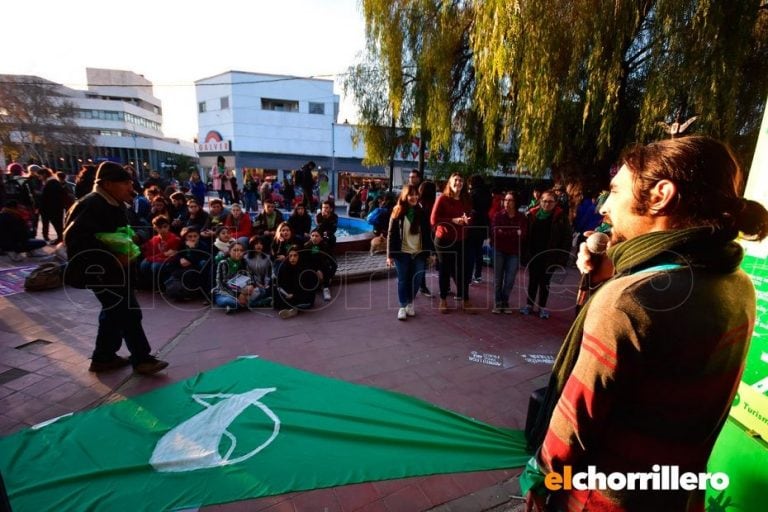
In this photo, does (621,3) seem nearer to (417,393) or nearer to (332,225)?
(332,225)

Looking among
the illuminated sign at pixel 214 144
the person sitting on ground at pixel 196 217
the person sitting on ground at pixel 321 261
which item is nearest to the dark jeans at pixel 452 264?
the person sitting on ground at pixel 321 261

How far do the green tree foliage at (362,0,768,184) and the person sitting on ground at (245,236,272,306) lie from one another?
19.4ft

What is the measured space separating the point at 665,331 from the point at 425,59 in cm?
1097

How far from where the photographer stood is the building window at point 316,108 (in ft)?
101

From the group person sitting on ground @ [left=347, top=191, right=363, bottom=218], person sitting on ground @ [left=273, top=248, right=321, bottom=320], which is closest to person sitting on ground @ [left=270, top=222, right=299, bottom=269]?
person sitting on ground @ [left=273, top=248, right=321, bottom=320]

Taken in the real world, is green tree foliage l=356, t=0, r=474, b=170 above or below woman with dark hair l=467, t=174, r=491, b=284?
above

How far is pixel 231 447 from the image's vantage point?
2.68 meters

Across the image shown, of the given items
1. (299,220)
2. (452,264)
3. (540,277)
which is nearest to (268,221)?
(299,220)

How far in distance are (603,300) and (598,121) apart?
30.1ft

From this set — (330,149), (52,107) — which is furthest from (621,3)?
(52,107)

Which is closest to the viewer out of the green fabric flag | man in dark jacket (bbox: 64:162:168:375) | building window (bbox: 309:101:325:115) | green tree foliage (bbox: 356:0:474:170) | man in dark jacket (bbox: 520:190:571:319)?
the green fabric flag

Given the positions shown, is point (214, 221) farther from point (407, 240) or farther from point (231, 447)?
point (231, 447)

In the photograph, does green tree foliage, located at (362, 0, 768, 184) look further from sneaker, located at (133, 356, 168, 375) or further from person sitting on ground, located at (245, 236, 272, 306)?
sneaker, located at (133, 356, 168, 375)

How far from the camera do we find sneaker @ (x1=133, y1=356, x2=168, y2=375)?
3615 millimetres
